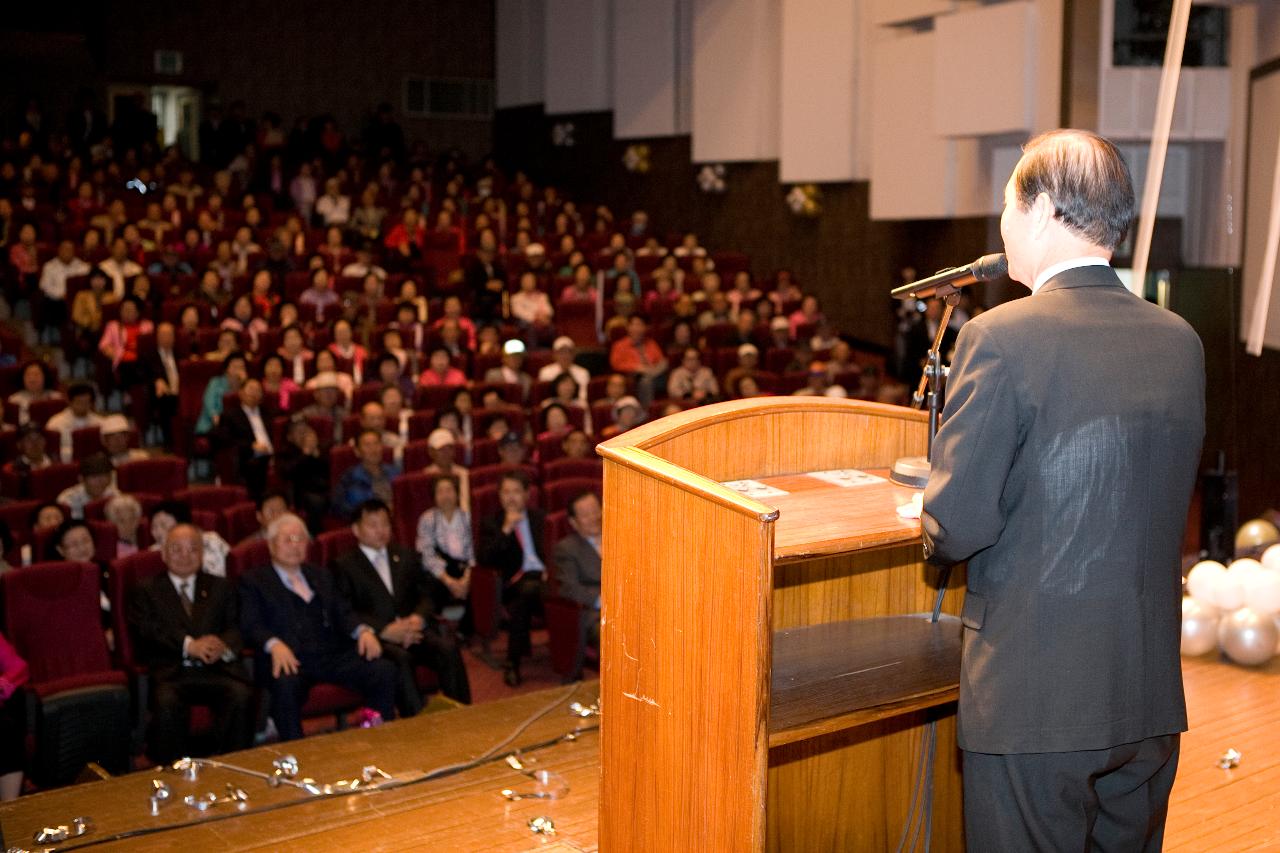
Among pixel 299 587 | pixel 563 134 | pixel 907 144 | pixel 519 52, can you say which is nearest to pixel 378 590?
pixel 299 587

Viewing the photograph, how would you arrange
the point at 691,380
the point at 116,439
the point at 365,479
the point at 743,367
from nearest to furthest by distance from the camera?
the point at 365,479 → the point at 116,439 → the point at 691,380 → the point at 743,367

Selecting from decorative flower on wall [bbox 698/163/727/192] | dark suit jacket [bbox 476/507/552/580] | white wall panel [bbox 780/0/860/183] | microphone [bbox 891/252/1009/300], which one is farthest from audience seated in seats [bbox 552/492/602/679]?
decorative flower on wall [bbox 698/163/727/192]

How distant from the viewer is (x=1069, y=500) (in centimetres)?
128

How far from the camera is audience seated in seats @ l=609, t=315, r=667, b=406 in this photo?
286 inches

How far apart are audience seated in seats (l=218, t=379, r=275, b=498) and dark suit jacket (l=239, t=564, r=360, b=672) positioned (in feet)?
6.02

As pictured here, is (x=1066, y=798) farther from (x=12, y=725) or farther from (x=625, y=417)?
(x=625, y=417)

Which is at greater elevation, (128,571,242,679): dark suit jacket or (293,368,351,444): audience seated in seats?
(293,368,351,444): audience seated in seats

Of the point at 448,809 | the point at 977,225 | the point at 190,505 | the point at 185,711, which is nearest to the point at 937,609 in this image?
the point at 448,809

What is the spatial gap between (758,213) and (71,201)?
506 centimetres

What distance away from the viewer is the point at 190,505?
4.54 meters

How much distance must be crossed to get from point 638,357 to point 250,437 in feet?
8.04

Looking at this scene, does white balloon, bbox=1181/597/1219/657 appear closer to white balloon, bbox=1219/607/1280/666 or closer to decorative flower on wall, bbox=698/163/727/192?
white balloon, bbox=1219/607/1280/666

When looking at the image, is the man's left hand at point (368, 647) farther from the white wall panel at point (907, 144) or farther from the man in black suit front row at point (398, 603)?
the white wall panel at point (907, 144)

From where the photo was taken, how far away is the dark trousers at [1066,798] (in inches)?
51.7
